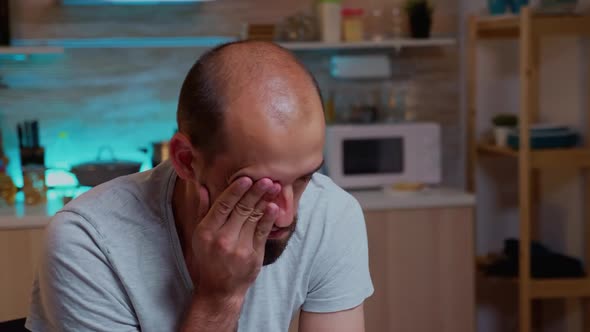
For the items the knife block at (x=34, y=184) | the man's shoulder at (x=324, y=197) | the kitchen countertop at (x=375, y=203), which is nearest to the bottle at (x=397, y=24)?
the kitchen countertop at (x=375, y=203)

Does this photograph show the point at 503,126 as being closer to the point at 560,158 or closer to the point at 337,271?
the point at 560,158

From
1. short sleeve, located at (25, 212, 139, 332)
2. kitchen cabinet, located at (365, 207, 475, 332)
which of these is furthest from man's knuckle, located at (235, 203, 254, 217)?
kitchen cabinet, located at (365, 207, 475, 332)

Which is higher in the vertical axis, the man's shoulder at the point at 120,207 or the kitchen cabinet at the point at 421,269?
the man's shoulder at the point at 120,207

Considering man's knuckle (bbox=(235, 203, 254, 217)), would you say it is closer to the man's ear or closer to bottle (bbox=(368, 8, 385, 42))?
the man's ear

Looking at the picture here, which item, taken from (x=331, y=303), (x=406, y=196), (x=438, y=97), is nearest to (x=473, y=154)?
(x=438, y=97)

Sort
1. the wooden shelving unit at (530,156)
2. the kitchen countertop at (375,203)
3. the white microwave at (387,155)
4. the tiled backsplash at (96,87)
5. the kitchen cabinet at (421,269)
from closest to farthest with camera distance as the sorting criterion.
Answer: the kitchen countertop at (375,203) → the wooden shelving unit at (530,156) → the kitchen cabinet at (421,269) → the white microwave at (387,155) → the tiled backsplash at (96,87)

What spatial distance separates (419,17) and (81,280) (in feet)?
7.64

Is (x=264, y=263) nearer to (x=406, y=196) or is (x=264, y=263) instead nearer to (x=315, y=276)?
(x=315, y=276)

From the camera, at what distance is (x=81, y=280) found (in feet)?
4.28

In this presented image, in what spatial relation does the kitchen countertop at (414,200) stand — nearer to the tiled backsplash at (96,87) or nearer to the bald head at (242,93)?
the tiled backsplash at (96,87)

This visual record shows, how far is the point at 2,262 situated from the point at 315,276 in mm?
1646

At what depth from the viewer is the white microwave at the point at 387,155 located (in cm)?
320

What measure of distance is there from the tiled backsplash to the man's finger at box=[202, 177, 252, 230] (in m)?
2.19

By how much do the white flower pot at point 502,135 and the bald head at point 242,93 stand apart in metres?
2.08
